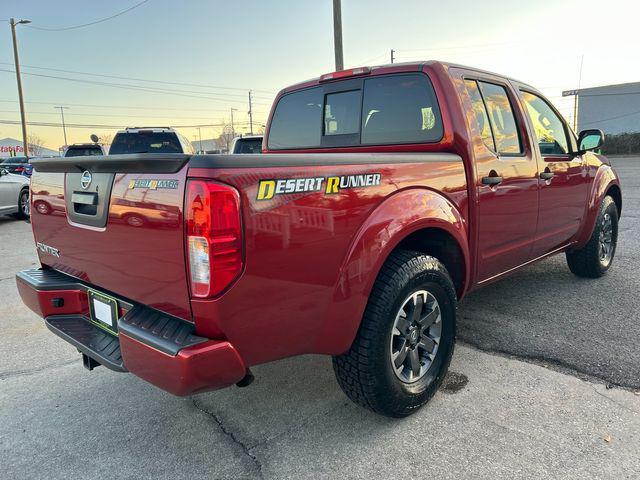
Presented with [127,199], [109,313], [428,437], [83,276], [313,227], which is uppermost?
[127,199]

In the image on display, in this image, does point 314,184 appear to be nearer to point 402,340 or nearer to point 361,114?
point 402,340

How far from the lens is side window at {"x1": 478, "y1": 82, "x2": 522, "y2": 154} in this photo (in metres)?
3.31

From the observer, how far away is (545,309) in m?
4.08

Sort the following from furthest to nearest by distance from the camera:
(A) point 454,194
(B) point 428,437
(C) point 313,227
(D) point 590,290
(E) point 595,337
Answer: (D) point 590,290 < (E) point 595,337 < (A) point 454,194 < (B) point 428,437 < (C) point 313,227

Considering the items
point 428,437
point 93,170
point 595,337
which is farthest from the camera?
point 595,337

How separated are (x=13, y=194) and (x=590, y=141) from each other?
11663 millimetres

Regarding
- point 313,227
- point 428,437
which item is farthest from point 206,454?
point 313,227

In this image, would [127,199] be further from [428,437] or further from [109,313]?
[428,437]

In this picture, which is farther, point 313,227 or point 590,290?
point 590,290

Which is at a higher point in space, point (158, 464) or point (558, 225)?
point (558, 225)

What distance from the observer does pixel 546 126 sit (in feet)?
13.2

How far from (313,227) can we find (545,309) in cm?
298

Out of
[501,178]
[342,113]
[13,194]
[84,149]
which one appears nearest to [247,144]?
[84,149]

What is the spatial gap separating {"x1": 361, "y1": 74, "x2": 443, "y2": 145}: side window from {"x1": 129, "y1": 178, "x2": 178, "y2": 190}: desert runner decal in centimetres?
183
